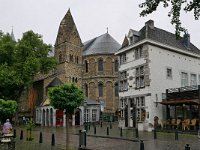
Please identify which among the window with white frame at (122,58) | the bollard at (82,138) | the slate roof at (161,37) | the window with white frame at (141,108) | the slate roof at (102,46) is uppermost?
the slate roof at (102,46)

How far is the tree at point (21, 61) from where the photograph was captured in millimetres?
41094

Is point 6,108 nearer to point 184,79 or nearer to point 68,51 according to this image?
point 184,79

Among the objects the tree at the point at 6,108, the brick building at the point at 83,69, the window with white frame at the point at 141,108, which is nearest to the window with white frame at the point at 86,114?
the brick building at the point at 83,69

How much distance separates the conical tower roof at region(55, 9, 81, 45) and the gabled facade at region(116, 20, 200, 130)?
83.3 ft

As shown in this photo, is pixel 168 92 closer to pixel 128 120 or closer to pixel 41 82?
pixel 128 120

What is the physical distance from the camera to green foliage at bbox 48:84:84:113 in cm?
1680

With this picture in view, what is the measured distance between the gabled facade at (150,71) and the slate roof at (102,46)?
24843 mm

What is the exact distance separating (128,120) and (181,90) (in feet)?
24.6

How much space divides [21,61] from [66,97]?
2804cm

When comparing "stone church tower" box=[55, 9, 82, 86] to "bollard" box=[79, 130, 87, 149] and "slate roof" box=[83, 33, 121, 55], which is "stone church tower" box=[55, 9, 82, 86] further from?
"bollard" box=[79, 130, 87, 149]

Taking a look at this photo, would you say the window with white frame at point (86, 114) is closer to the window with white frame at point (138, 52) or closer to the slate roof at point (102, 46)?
the slate roof at point (102, 46)

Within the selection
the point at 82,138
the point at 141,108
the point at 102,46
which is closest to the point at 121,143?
the point at 82,138

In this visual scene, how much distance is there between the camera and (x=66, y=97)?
16.8 meters

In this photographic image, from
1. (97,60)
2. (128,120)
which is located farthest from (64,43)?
(128,120)
